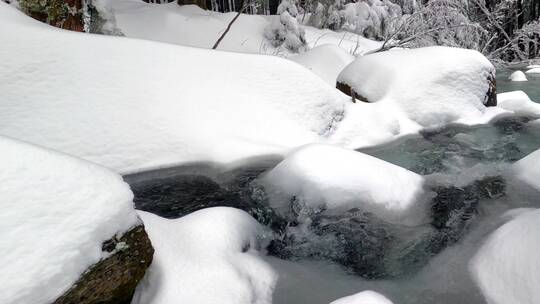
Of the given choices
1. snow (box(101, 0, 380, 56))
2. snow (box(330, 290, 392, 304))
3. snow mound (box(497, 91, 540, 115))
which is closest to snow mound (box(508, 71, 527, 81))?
snow mound (box(497, 91, 540, 115))

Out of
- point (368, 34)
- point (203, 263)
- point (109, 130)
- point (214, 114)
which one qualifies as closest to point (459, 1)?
point (368, 34)

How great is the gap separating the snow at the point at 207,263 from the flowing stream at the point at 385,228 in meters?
0.16

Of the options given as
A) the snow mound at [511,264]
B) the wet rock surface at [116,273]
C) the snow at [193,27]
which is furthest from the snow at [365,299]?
the snow at [193,27]

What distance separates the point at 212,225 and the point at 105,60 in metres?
2.50

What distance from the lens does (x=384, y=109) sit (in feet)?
16.8

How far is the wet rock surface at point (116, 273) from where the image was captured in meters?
1.49

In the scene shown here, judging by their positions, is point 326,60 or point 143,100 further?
point 326,60

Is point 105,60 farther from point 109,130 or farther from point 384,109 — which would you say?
point 384,109

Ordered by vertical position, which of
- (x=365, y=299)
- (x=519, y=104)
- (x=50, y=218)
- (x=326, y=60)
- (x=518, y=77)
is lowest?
(x=518, y=77)

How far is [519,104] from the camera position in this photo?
5.96m

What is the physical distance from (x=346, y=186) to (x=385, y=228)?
0.41 m

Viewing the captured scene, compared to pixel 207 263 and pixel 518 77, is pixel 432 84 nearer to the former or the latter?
pixel 207 263

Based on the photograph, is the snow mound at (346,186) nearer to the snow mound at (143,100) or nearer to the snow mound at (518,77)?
the snow mound at (143,100)

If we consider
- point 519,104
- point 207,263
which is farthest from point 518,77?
point 207,263
